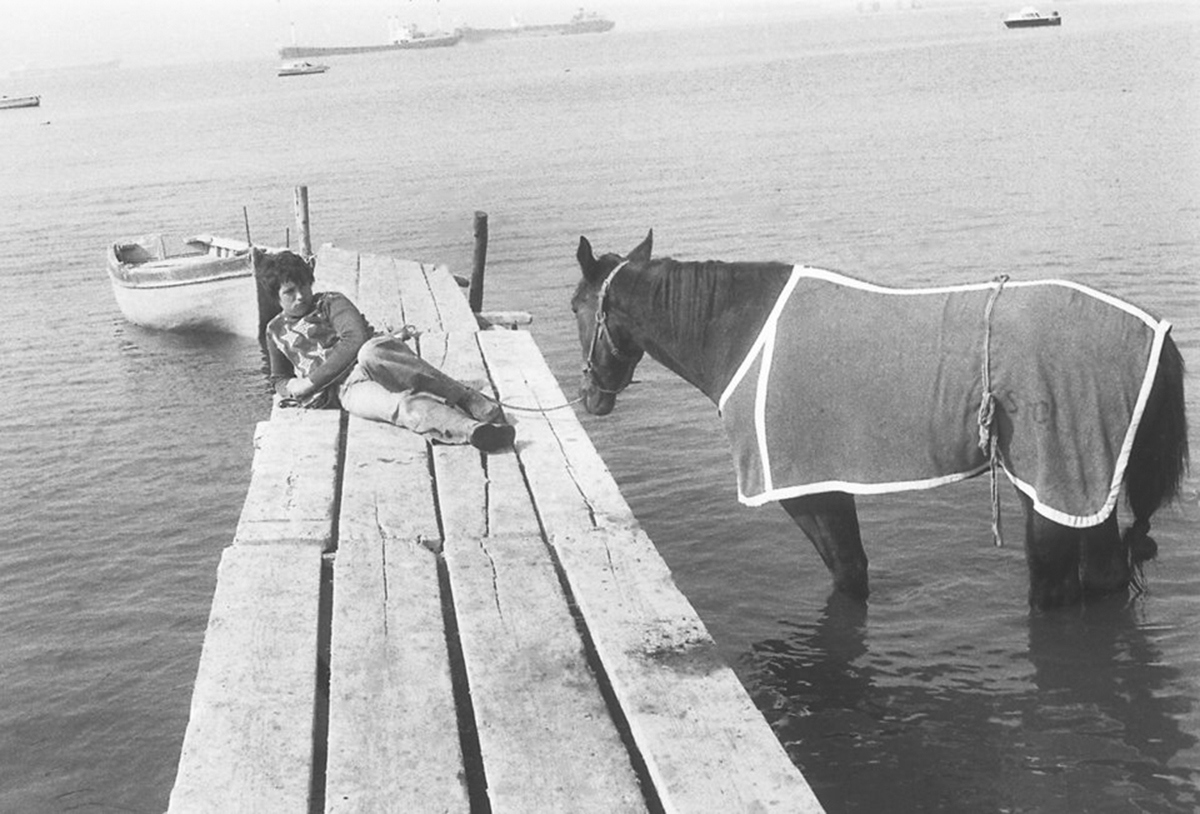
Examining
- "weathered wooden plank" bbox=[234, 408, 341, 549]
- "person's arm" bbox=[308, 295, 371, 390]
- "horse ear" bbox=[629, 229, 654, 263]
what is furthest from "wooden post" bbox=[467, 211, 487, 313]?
"horse ear" bbox=[629, 229, 654, 263]

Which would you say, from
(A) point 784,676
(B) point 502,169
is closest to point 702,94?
(B) point 502,169

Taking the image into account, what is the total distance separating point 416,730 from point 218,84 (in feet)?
591

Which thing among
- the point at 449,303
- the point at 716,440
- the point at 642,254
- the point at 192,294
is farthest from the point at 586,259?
the point at 192,294

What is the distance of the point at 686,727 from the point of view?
207 inches

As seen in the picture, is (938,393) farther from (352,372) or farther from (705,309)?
(352,372)

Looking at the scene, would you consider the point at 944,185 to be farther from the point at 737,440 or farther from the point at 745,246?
the point at 737,440

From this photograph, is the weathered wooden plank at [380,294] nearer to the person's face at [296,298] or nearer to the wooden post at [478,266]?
the wooden post at [478,266]

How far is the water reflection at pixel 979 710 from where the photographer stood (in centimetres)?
685

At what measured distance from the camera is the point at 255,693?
5.73m

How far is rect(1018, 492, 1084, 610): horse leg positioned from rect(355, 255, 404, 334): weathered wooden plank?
7348 mm

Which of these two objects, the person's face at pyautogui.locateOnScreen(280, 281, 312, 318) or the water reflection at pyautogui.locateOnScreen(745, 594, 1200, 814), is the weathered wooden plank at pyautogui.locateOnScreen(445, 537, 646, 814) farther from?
the person's face at pyautogui.locateOnScreen(280, 281, 312, 318)

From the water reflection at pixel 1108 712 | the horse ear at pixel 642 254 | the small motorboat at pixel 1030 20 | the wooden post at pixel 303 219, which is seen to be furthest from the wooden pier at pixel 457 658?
the small motorboat at pixel 1030 20

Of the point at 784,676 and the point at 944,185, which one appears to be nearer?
the point at 784,676

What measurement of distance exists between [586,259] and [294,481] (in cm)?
249
